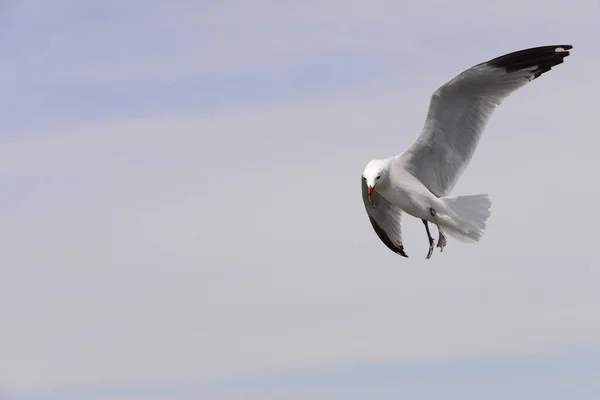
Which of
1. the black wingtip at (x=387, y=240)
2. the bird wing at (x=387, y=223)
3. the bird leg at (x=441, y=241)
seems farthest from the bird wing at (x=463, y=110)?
the black wingtip at (x=387, y=240)

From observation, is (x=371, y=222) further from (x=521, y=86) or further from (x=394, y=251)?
(x=521, y=86)

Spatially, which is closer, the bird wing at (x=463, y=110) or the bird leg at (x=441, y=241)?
the bird wing at (x=463, y=110)

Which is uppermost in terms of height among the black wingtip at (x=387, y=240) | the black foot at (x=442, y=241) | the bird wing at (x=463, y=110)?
the bird wing at (x=463, y=110)

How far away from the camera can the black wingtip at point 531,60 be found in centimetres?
2236

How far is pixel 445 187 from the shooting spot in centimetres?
2355

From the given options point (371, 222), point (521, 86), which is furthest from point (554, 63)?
point (371, 222)

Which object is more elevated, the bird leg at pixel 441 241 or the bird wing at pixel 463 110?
the bird wing at pixel 463 110

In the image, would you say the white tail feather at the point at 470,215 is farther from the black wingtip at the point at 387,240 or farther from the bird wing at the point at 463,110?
the black wingtip at the point at 387,240

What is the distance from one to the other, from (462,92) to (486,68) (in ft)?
1.57

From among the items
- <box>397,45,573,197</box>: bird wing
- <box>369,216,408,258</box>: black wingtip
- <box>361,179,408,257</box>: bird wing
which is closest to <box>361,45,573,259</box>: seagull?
<box>397,45,573,197</box>: bird wing

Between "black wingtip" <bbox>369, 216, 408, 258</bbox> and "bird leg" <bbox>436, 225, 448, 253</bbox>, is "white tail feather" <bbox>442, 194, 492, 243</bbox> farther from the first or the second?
"black wingtip" <bbox>369, 216, 408, 258</bbox>

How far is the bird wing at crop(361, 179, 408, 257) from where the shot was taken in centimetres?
2462

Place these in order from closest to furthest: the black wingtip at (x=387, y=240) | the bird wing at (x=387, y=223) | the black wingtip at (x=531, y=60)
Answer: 1. the black wingtip at (x=531, y=60)
2. the bird wing at (x=387, y=223)
3. the black wingtip at (x=387, y=240)

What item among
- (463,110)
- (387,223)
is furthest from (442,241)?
(463,110)
